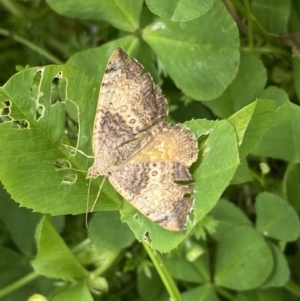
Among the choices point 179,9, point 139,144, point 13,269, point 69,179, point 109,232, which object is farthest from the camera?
point 13,269

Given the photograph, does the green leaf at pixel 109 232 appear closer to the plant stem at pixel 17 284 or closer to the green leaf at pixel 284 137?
the plant stem at pixel 17 284

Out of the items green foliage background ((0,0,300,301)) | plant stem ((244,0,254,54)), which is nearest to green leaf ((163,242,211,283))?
green foliage background ((0,0,300,301))

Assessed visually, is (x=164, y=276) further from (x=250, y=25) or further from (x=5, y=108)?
(x=250, y=25)

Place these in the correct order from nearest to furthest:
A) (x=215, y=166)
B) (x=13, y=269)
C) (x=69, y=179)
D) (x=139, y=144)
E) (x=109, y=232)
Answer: (x=215, y=166)
(x=69, y=179)
(x=139, y=144)
(x=109, y=232)
(x=13, y=269)

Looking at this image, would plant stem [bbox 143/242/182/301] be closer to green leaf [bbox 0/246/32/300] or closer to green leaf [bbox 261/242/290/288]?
green leaf [bbox 261/242/290/288]

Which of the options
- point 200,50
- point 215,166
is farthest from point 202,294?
point 200,50

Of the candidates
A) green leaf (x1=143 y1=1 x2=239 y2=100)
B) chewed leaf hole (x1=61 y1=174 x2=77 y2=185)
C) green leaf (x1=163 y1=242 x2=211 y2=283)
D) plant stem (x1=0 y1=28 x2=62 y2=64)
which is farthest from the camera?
plant stem (x1=0 y1=28 x2=62 y2=64)
